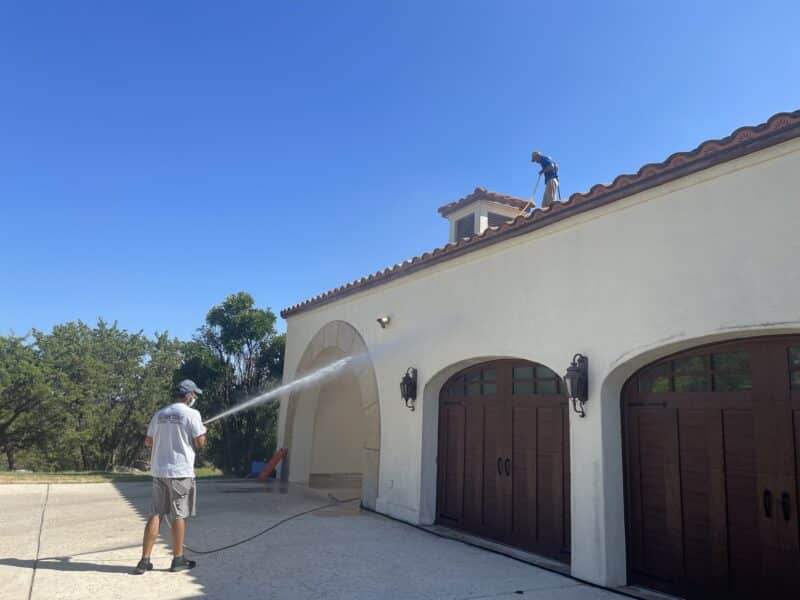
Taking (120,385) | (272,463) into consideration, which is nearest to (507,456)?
→ (272,463)

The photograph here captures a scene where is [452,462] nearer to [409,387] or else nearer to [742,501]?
[409,387]

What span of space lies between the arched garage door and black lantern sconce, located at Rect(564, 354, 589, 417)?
0.41m

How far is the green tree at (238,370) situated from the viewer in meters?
15.2

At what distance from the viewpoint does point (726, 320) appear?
177 inches

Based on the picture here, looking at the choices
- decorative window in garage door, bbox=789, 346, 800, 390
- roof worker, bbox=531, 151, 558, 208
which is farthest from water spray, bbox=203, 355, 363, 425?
decorative window in garage door, bbox=789, 346, 800, 390

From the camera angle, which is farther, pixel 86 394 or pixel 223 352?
pixel 86 394

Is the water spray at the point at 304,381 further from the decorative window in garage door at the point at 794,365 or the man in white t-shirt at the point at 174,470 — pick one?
the decorative window in garage door at the point at 794,365

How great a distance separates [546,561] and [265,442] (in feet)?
36.0

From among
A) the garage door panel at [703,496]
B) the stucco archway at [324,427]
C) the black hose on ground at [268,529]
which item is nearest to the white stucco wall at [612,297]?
the garage door panel at [703,496]

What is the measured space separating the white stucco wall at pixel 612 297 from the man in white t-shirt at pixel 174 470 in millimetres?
3541

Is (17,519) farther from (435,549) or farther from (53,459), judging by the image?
(53,459)

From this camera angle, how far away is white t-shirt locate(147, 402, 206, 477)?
5.19 metres

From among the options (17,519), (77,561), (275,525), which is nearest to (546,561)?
(275,525)

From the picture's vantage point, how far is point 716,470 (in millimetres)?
4723
